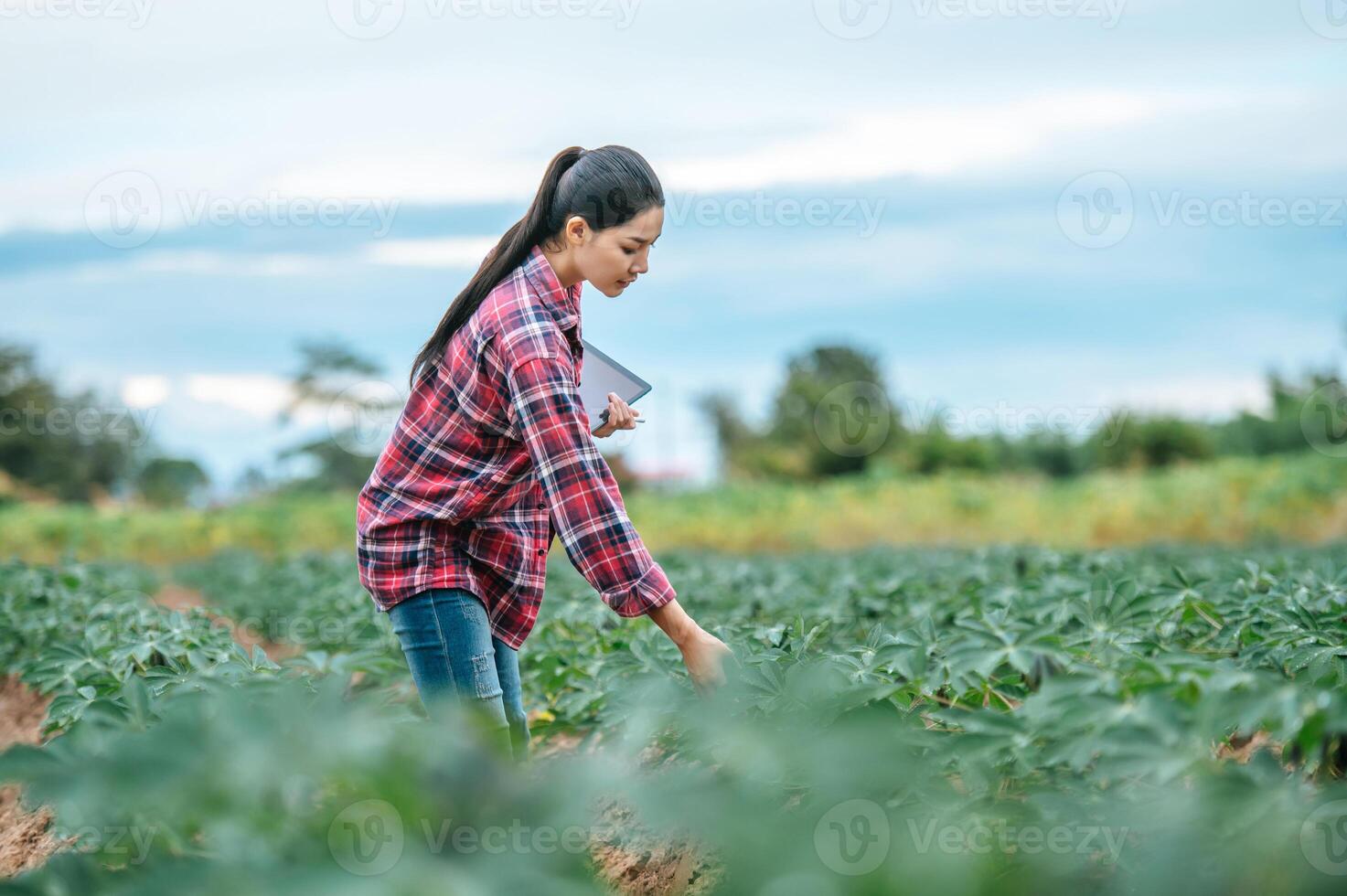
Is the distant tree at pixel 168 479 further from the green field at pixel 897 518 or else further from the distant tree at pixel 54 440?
the green field at pixel 897 518

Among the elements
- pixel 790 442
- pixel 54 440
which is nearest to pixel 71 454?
pixel 54 440

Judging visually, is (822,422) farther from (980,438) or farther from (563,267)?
(563,267)

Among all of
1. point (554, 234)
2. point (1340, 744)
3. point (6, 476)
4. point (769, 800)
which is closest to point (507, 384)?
point (554, 234)

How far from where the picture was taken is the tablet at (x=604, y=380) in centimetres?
271

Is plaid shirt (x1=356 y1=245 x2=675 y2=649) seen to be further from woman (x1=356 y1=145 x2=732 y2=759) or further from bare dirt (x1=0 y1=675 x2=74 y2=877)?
bare dirt (x1=0 y1=675 x2=74 y2=877)

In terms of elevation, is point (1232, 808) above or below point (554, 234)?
below

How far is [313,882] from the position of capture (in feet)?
3.32

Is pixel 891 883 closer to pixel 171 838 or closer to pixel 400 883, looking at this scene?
pixel 400 883

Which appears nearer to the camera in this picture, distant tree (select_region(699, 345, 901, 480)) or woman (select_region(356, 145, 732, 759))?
woman (select_region(356, 145, 732, 759))

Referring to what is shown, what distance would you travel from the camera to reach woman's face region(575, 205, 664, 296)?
2.39 metres

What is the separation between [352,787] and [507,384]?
1.22m

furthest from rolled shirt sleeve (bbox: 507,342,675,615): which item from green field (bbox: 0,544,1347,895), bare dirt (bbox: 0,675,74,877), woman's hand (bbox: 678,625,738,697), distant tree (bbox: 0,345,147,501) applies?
distant tree (bbox: 0,345,147,501)

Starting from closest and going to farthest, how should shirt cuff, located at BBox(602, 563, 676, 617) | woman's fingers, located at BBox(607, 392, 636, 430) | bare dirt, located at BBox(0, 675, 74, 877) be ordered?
shirt cuff, located at BBox(602, 563, 676, 617), woman's fingers, located at BBox(607, 392, 636, 430), bare dirt, located at BBox(0, 675, 74, 877)

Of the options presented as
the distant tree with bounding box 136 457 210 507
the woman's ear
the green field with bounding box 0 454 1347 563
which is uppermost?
the woman's ear
